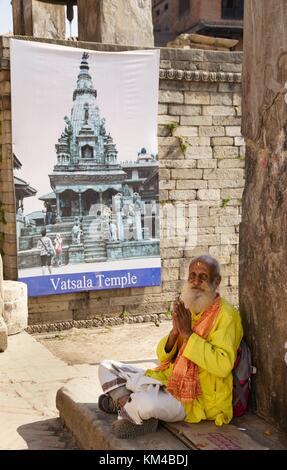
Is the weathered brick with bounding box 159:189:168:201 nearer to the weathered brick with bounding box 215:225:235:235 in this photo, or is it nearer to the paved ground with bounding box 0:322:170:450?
the weathered brick with bounding box 215:225:235:235

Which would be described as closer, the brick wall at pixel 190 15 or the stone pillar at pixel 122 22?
the stone pillar at pixel 122 22

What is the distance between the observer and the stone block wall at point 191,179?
927 centimetres

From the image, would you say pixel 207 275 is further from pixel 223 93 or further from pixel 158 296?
pixel 223 93

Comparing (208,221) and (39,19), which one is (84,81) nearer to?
(208,221)

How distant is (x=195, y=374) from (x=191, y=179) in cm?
649

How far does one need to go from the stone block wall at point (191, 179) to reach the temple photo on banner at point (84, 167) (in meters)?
0.25

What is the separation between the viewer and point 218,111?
9.71m

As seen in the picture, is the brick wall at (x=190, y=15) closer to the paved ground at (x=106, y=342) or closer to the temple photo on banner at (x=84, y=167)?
the temple photo on banner at (x=84, y=167)

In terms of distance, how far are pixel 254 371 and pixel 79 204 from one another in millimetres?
5787

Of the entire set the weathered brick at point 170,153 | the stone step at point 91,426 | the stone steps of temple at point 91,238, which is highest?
the weathered brick at point 170,153

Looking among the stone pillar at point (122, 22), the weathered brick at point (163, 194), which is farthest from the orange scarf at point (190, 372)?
the stone pillar at point (122, 22)

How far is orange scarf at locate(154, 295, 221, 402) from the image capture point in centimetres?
338

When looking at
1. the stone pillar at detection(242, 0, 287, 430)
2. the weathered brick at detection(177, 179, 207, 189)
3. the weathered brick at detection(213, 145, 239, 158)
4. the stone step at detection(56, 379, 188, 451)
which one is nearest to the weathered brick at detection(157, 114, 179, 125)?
the weathered brick at detection(213, 145, 239, 158)

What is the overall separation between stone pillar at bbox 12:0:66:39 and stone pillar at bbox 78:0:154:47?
9.14 ft
